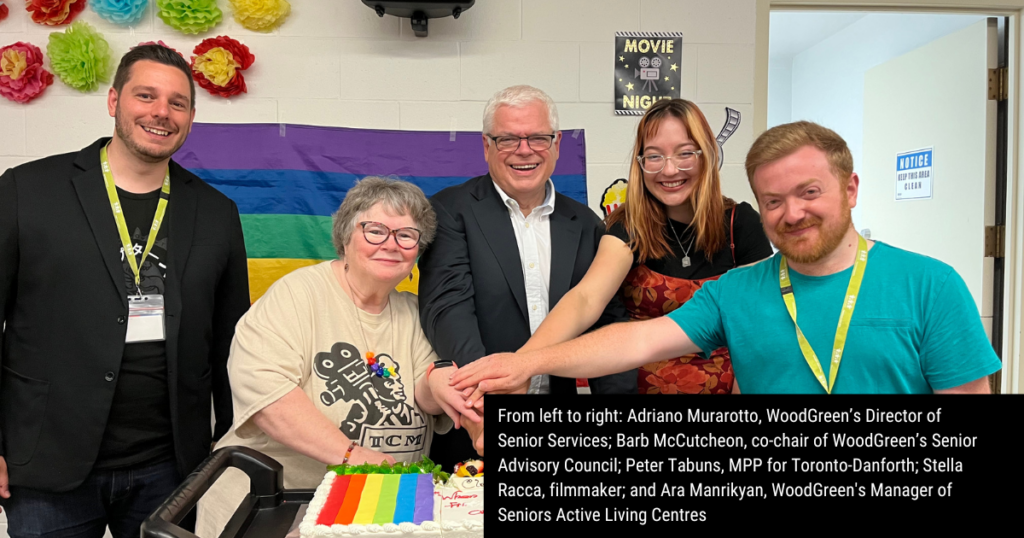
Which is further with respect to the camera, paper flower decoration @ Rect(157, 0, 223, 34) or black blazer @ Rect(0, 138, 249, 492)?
paper flower decoration @ Rect(157, 0, 223, 34)

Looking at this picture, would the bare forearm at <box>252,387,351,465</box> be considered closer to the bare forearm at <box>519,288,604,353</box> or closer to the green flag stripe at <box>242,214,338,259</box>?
the bare forearm at <box>519,288,604,353</box>

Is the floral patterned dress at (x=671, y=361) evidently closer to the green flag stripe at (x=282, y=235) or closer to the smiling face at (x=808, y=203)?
the smiling face at (x=808, y=203)

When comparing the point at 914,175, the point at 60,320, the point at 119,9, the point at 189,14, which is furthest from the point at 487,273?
the point at 914,175

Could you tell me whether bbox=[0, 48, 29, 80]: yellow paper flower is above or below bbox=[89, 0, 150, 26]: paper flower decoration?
below

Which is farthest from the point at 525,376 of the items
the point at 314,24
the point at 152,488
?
the point at 314,24

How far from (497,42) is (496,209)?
1226mm

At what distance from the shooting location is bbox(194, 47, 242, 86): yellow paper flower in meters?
2.74

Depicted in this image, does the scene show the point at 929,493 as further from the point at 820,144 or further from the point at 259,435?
the point at 259,435

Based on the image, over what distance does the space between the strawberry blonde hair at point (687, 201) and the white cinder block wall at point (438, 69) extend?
3.70 ft

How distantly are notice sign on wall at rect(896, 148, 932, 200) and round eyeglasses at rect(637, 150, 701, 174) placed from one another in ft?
9.46

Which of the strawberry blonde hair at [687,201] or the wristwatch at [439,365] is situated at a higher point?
the strawberry blonde hair at [687,201]

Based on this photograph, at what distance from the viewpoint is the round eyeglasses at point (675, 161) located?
1.79 metres

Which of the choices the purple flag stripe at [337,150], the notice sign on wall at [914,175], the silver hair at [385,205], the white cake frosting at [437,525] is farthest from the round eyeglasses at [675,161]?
the notice sign on wall at [914,175]

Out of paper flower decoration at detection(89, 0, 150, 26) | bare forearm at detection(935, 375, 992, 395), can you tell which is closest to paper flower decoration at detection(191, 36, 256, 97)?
paper flower decoration at detection(89, 0, 150, 26)
